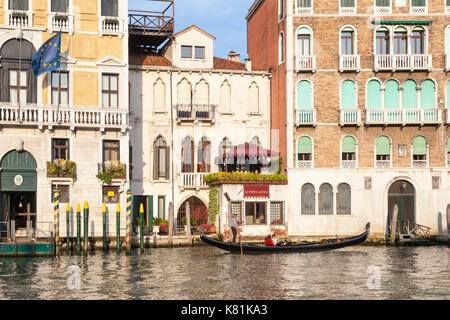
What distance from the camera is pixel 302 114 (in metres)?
38.6

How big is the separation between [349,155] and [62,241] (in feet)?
51.0

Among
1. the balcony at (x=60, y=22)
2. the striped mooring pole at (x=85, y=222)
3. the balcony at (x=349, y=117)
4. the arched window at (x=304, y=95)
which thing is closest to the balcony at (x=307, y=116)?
the arched window at (x=304, y=95)

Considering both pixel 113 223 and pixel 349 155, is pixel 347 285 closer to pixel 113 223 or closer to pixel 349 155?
pixel 113 223

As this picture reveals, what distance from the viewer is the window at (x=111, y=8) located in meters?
34.7

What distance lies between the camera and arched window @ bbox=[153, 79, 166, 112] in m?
39.4

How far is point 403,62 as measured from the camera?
3872 centimetres

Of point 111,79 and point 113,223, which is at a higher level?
point 111,79

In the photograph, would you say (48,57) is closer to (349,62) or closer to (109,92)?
(109,92)

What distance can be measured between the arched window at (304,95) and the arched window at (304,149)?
1.68 metres

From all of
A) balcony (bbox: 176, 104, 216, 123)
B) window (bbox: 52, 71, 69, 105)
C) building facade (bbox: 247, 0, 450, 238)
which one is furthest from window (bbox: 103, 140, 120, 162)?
building facade (bbox: 247, 0, 450, 238)

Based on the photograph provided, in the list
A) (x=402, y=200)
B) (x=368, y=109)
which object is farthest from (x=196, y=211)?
(x=402, y=200)

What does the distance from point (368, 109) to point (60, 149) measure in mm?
15876

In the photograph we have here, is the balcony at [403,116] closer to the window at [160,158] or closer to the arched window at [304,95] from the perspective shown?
the arched window at [304,95]
